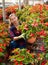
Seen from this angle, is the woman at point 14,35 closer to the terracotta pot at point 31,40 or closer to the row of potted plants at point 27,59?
the terracotta pot at point 31,40

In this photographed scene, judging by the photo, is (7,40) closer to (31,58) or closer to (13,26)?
(13,26)

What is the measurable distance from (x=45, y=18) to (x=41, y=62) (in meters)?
1.86

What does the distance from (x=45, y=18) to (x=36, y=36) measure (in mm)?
1528

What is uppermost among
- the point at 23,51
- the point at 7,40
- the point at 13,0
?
the point at 23,51

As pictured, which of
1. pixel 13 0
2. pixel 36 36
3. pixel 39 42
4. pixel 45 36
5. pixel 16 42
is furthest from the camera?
pixel 13 0

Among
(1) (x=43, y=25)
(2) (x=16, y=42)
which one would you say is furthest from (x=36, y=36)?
(2) (x=16, y=42)

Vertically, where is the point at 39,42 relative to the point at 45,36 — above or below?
below

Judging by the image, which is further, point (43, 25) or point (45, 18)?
point (45, 18)

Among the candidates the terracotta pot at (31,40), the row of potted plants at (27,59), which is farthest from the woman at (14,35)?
the row of potted plants at (27,59)

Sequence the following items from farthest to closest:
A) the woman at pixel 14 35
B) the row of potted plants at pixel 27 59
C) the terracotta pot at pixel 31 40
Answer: the woman at pixel 14 35 → the terracotta pot at pixel 31 40 → the row of potted plants at pixel 27 59

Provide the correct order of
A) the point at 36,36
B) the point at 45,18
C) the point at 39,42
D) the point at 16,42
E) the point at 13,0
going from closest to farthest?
1. the point at 36,36
2. the point at 39,42
3. the point at 16,42
4. the point at 45,18
5. the point at 13,0

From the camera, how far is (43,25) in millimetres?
4523

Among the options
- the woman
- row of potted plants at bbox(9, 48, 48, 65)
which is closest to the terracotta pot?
the woman

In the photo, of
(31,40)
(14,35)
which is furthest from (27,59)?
(14,35)
